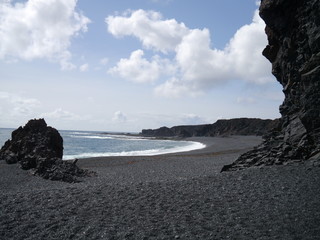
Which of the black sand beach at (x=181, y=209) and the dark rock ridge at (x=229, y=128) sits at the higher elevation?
the dark rock ridge at (x=229, y=128)

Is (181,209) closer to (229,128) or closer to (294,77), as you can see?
(294,77)

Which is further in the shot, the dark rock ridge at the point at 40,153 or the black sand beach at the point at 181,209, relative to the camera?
the dark rock ridge at the point at 40,153

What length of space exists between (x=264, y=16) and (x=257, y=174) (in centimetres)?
1166

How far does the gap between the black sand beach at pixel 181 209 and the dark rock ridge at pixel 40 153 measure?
1020 cm

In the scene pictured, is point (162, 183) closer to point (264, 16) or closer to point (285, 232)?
point (285, 232)

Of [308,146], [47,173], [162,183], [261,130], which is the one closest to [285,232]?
[162,183]

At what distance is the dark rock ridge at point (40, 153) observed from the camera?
22891 mm

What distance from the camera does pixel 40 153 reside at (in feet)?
88.8

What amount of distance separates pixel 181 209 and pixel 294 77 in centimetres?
1294

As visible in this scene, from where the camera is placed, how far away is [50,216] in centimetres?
995

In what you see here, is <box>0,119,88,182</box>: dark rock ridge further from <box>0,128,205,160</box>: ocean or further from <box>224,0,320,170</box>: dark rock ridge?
<box>0,128,205,160</box>: ocean

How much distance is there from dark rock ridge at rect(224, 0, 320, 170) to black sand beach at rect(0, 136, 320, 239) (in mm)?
2498

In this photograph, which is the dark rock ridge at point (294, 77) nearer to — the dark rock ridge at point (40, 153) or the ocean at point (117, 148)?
the dark rock ridge at point (40, 153)

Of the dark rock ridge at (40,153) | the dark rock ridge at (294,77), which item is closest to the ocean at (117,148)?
the dark rock ridge at (40,153)
